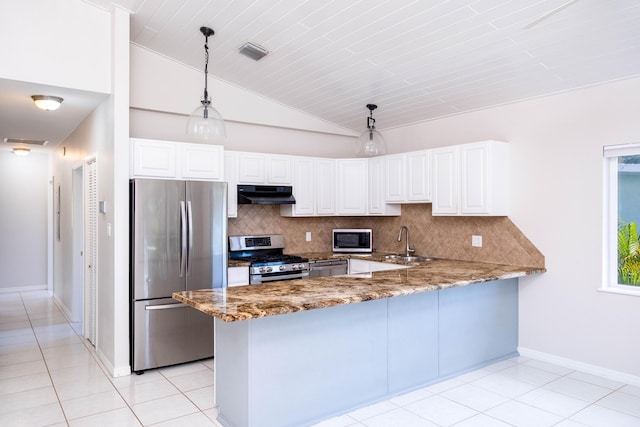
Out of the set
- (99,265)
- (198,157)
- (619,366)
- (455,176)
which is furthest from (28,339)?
(619,366)

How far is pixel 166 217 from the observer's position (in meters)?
4.06

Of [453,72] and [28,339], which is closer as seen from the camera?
[453,72]

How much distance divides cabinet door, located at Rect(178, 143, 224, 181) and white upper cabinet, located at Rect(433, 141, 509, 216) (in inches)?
93.7

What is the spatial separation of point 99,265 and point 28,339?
1.55m

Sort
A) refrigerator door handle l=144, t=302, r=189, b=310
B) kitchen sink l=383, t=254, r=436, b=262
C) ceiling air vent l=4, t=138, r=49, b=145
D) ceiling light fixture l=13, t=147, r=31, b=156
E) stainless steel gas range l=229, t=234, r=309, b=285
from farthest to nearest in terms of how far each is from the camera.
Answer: ceiling light fixture l=13, t=147, r=31, b=156 → ceiling air vent l=4, t=138, r=49, b=145 → kitchen sink l=383, t=254, r=436, b=262 → stainless steel gas range l=229, t=234, r=309, b=285 → refrigerator door handle l=144, t=302, r=189, b=310

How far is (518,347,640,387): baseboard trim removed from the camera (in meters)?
3.63

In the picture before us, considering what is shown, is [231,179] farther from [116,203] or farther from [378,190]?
[378,190]

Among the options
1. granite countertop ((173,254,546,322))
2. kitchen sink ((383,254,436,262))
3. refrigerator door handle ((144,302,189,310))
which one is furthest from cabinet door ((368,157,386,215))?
refrigerator door handle ((144,302,189,310))

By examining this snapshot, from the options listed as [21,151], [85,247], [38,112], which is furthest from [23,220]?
[38,112]

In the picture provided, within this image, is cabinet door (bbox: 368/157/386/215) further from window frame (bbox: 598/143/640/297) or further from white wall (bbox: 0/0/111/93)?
white wall (bbox: 0/0/111/93)

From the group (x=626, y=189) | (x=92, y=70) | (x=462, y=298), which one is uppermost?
(x=92, y=70)

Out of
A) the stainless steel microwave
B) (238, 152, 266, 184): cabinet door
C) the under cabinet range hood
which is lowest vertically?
the stainless steel microwave

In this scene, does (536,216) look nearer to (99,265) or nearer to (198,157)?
(198,157)

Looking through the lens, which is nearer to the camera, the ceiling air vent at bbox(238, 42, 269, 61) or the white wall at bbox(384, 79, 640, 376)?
the white wall at bbox(384, 79, 640, 376)
